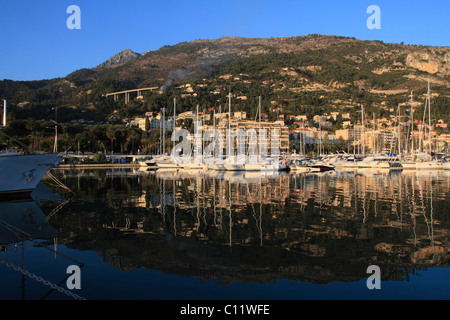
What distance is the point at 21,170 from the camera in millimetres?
17719

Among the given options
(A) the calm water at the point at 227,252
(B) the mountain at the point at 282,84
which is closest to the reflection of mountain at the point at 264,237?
(A) the calm water at the point at 227,252

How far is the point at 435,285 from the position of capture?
5.66 m

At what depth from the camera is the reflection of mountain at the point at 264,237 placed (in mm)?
6477

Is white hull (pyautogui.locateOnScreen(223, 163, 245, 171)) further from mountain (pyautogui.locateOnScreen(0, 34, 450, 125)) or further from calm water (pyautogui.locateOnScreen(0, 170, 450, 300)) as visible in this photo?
mountain (pyautogui.locateOnScreen(0, 34, 450, 125))

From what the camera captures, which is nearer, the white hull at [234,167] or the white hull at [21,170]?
the white hull at [21,170]

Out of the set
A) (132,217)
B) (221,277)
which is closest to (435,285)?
(221,277)

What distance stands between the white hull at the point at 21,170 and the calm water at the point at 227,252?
5464 mm

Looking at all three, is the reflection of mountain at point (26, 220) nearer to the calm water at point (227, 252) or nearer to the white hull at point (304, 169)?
the calm water at point (227, 252)

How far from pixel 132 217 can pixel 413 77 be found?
171726 millimetres

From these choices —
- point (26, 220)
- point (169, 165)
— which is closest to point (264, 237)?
point (26, 220)

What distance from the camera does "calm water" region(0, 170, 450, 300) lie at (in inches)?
217

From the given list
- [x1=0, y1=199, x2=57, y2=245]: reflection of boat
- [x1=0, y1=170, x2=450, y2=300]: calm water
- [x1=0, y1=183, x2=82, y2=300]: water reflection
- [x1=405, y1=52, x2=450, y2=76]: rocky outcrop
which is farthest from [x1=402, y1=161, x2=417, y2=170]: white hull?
[x1=405, y1=52, x2=450, y2=76]: rocky outcrop

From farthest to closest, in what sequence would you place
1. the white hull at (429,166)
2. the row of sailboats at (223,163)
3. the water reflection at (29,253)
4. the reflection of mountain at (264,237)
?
the white hull at (429,166)
the row of sailboats at (223,163)
the reflection of mountain at (264,237)
the water reflection at (29,253)

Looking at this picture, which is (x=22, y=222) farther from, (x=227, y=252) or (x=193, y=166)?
(x=193, y=166)
